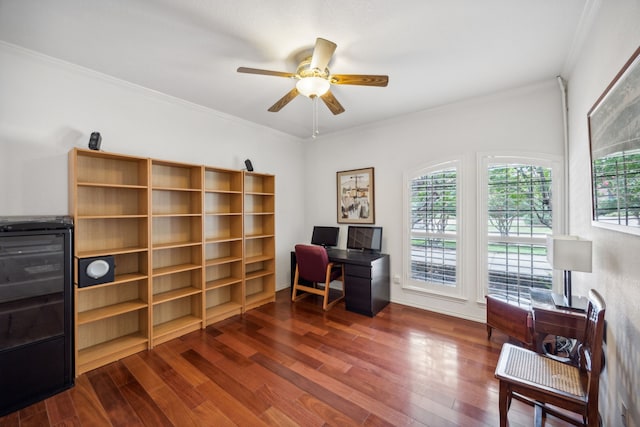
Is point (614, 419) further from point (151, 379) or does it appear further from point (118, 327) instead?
point (118, 327)

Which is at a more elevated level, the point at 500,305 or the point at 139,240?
the point at 139,240

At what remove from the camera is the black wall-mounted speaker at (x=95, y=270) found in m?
2.09

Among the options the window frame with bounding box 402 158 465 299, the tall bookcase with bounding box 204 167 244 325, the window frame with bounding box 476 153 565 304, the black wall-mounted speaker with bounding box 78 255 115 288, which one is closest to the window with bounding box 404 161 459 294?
the window frame with bounding box 402 158 465 299

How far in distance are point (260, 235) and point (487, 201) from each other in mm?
2950

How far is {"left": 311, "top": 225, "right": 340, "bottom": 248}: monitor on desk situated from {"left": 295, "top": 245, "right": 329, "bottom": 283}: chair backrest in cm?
77

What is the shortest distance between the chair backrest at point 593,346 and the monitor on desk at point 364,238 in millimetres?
2266

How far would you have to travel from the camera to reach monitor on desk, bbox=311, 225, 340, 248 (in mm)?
4203

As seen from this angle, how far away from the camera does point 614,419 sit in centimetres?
139

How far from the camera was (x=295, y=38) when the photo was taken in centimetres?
193

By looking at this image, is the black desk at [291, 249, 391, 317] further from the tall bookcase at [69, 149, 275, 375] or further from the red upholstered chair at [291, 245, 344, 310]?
the tall bookcase at [69, 149, 275, 375]

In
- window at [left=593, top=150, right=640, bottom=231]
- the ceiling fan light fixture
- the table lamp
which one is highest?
the ceiling fan light fixture

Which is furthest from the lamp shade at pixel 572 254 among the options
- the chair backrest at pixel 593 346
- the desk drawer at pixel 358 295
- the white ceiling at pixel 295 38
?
the desk drawer at pixel 358 295

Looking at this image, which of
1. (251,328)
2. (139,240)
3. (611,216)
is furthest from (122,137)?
(611,216)

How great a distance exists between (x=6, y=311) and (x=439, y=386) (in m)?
3.15
